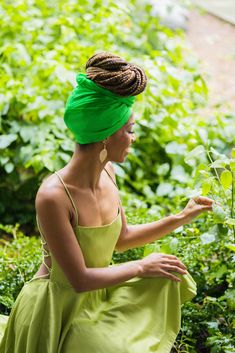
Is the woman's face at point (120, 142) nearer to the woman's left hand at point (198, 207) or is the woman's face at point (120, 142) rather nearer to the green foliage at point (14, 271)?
the woman's left hand at point (198, 207)

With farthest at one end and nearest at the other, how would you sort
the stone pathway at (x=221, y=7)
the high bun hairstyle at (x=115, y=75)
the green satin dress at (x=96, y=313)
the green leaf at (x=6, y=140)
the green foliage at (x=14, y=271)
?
the stone pathway at (x=221, y=7) < the green leaf at (x=6, y=140) < the green foliage at (x=14, y=271) < the green satin dress at (x=96, y=313) < the high bun hairstyle at (x=115, y=75)

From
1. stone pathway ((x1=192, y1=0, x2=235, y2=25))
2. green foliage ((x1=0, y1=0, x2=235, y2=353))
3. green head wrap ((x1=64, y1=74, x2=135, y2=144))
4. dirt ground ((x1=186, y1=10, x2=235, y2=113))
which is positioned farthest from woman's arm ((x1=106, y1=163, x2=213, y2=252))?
stone pathway ((x1=192, y1=0, x2=235, y2=25))

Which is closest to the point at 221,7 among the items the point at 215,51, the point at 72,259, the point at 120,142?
the point at 215,51

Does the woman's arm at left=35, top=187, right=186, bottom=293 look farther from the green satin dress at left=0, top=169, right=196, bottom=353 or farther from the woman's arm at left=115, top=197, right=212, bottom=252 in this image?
the woman's arm at left=115, top=197, right=212, bottom=252

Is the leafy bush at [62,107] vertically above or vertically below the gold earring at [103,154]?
below

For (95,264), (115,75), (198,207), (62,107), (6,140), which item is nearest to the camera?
(115,75)

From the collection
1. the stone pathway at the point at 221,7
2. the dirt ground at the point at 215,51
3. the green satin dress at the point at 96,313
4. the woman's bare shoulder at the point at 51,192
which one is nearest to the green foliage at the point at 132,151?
the green satin dress at the point at 96,313

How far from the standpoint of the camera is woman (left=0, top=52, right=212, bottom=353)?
95.0 inches

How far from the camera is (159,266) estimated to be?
2523 mm

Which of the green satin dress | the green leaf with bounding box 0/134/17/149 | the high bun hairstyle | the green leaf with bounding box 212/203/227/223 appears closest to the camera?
the high bun hairstyle

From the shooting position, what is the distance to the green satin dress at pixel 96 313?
8.19ft

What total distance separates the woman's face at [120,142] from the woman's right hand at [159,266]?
358 millimetres

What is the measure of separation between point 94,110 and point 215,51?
14.2 ft

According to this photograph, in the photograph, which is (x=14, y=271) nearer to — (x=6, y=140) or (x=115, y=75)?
(x=6, y=140)
